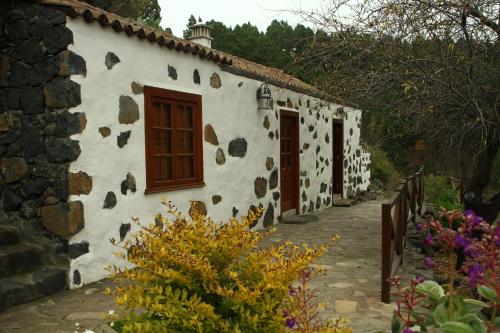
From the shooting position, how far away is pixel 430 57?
4762 millimetres

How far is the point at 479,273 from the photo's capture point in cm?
207

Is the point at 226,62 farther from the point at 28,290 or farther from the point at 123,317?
the point at 123,317

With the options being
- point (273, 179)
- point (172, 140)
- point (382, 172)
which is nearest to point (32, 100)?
point (172, 140)

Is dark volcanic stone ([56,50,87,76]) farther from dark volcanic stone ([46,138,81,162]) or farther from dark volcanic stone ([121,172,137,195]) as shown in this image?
dark volcanic stone ([121,172,137,195])

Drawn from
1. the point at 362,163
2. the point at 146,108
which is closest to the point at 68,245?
the point at 146,108

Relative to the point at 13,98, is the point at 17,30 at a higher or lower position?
higher

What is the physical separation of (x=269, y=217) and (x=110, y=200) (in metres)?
3.50

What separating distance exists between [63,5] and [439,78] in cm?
371

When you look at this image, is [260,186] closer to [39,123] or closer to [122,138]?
[122,138]

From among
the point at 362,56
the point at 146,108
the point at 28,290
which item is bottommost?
the point at 28,290

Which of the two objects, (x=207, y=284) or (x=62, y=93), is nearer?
(x=207, y=284)

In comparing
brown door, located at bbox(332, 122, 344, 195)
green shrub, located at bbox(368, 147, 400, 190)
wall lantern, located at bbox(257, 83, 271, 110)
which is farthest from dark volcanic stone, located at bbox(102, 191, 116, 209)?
green shrub, located at bbox(368, 147, 400, 190)

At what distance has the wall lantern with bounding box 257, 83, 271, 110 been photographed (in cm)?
724

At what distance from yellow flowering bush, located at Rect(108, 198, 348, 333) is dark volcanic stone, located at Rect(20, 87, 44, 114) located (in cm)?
279
